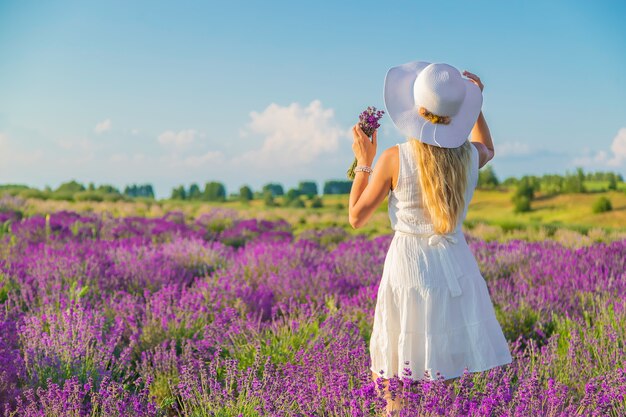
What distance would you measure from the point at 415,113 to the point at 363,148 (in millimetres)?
306

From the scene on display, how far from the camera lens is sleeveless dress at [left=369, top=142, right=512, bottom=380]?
2.97 m

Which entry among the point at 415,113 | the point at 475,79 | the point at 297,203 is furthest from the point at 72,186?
the point at 415,113

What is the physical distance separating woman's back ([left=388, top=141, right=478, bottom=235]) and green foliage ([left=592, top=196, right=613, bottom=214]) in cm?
1472

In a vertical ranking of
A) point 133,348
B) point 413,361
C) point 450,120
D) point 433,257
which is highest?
point 450,120

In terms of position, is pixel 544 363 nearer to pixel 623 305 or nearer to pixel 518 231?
pixel 623 305

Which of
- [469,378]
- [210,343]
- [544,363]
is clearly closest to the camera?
[469,378]

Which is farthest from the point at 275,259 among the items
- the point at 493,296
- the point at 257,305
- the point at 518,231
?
the point at 518,231

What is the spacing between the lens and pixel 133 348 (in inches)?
183

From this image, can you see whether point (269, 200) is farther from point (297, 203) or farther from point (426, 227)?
point (426, 227)

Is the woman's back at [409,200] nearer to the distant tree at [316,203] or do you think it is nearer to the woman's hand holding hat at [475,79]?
the woman's hand holding hat at [475,79]

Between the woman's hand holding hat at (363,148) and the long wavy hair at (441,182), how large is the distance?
20 centimetres

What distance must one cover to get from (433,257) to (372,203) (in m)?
0.40

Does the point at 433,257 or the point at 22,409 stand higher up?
the point at 433,257

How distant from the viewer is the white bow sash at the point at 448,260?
117 inches
